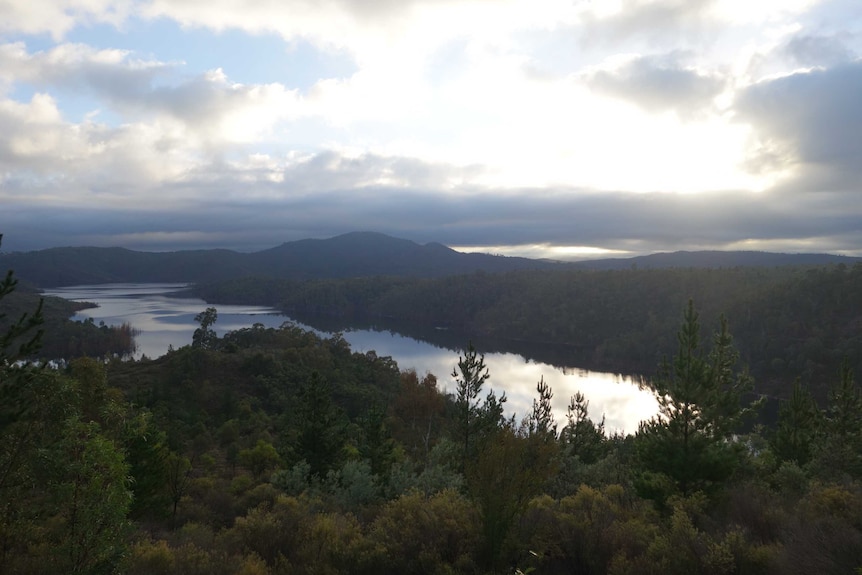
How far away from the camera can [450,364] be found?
75.3 meters

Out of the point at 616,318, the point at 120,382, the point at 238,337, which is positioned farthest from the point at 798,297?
the point at 120,382

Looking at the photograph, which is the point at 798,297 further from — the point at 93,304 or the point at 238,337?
the point at 93,304

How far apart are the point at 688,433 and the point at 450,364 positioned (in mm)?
64421

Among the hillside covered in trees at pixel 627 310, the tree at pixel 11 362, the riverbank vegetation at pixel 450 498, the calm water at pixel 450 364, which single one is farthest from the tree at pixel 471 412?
the hillside covered in trees at pixel 627 310

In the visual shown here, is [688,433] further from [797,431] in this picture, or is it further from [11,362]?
[797,431]

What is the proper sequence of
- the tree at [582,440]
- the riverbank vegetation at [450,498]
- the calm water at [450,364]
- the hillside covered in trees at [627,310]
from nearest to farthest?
the riverbank vegetation at [450,498], the tree at [582,440], the calm water at [450,364], the hillside covered in trees at [627,310]

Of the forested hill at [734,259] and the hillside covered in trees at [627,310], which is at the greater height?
the forested hill at [734,259]

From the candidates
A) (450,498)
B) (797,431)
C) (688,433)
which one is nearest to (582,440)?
(797,431)

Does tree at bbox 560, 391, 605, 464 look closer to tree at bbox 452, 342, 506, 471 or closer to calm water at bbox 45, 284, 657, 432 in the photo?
tree at bbox 452, 342, 506, 471

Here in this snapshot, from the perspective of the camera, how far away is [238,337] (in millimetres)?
68125

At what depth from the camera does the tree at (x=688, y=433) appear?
35.8ft

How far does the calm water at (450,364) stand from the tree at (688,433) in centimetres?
3597

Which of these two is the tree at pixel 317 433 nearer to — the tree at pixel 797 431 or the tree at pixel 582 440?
the tree at pixel 582 440

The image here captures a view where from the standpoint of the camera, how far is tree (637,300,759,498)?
1091 cm
